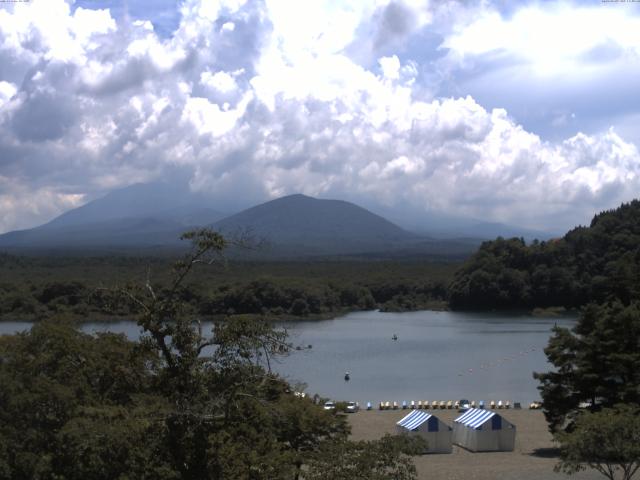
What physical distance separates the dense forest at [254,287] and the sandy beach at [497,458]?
2027 centimetres

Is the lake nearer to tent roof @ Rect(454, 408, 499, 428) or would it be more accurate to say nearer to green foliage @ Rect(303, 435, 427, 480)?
tent roof @ Rect(454, 408, 499, 428)

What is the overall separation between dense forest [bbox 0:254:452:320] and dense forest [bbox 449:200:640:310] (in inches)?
143

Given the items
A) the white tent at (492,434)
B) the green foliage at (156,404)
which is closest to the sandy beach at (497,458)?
the white tent at (492,434)

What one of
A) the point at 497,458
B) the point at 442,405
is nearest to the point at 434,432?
the point at 497,458

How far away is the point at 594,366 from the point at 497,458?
2.73 m

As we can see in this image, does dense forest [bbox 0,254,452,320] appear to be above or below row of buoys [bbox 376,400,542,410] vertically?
above

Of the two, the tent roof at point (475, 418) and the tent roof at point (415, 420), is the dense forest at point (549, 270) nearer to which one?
the tent roof at point (475, 418)

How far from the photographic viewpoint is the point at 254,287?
56.0m

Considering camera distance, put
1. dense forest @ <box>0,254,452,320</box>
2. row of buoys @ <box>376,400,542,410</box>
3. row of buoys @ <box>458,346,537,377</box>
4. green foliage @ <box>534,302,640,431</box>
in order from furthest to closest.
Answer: dense forest @ <box>0,254,452,320</box>, row of buoys @ <box>458,346,537,377</box>, row of buoys @ <box>376,400,542,410</box>, green foliage @ <box>534,302,640,431</box>

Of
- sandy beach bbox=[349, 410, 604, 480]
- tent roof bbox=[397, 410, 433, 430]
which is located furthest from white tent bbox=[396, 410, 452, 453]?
sandy beach bbox=[349, 410, 604, 480]

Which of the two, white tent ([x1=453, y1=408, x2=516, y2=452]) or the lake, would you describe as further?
the lake

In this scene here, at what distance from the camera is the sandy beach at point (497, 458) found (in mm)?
15688

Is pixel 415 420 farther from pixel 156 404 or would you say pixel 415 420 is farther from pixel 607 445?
pixel 156 404

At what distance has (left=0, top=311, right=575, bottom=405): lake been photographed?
2895 cm
